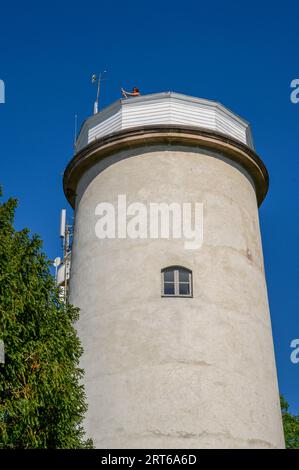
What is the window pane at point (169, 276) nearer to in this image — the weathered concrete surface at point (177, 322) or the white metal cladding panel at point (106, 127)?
the weathered concrete surface at point (177, 322)

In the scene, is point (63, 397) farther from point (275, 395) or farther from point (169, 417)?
point (275, 395)

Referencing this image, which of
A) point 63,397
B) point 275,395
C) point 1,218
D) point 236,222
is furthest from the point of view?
point 236,222

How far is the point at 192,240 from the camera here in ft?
61.7

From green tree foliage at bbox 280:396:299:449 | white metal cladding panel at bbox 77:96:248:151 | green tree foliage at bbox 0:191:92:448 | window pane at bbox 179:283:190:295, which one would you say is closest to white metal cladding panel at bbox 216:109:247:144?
white metal cladding panel at bbox 77:96:248:151

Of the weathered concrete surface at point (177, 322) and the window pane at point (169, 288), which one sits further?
the window pane at point (169, 288)

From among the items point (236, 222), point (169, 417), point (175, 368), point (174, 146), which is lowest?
point (169, 417)

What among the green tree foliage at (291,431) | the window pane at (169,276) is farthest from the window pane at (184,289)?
the green tree foliage at (291,431)

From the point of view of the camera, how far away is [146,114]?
68.2 feet

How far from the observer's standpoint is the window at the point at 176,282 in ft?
59.4

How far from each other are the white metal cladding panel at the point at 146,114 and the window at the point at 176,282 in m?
4.74

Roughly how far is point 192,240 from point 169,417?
4.79 m

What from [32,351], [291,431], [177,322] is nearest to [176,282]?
[177,322]
